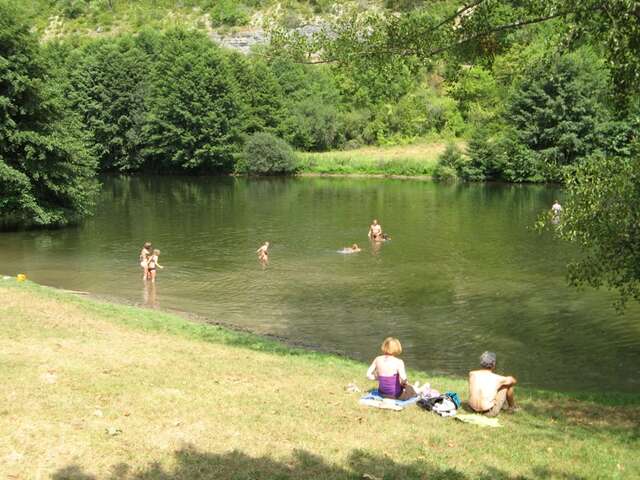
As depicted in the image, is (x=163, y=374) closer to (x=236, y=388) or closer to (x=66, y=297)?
(x=236, y=388)

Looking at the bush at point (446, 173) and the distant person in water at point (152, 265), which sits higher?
the bush at point (446, 173)

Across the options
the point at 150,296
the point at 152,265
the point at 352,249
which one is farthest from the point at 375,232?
the point at 150,296

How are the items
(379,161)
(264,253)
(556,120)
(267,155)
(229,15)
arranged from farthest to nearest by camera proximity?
1. (229,15)
2. (379,161)
3. (267,155)
4. (556,120)
5. (264,253)

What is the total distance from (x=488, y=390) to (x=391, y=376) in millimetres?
1680

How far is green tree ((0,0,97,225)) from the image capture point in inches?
1624

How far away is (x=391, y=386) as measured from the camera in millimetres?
12406

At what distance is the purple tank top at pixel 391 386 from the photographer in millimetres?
12398

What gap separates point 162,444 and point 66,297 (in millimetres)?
15190

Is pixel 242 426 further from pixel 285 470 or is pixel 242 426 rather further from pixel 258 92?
pixel 258 92

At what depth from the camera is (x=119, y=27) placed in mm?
173875

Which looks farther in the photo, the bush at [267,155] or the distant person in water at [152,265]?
the bush at [267,155]

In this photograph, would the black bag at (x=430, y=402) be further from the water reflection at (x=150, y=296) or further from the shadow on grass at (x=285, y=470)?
the water reflection at (x=150, y=296)

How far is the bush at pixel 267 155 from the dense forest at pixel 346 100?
18cm

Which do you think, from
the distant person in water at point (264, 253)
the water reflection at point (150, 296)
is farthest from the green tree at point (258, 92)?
the water reflection at point (150, 296)
